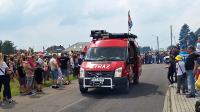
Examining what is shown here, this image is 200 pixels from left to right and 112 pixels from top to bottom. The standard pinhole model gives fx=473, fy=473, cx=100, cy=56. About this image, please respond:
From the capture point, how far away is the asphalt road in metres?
15.2

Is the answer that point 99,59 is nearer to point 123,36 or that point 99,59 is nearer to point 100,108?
point 123,36

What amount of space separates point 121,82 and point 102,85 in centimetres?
78

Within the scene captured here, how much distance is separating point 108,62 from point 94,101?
2.87 metres

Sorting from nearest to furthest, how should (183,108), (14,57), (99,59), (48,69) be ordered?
(183,108) < (99,59) < (14,57) < (48,69)

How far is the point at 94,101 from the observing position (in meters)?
17.4

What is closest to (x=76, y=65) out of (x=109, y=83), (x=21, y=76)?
(x=21, y=76)

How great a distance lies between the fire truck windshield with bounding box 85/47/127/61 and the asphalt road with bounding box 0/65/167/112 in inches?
58.3

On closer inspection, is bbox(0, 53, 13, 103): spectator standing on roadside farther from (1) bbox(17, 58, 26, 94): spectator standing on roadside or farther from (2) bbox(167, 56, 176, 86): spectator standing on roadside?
(2) bbox(167, 56, 176, 86): spectator standing on roadside

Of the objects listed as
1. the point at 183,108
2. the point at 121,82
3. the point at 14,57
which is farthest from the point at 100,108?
the point at 14,57

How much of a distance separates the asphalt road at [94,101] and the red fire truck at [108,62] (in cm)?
53

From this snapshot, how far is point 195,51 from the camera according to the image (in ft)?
55.3

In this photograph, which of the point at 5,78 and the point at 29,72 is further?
the point at 29,72

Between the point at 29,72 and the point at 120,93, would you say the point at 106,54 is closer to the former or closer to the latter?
the point at 120,93

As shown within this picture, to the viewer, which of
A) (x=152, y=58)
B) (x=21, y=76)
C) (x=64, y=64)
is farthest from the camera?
(x=152, y=58)
